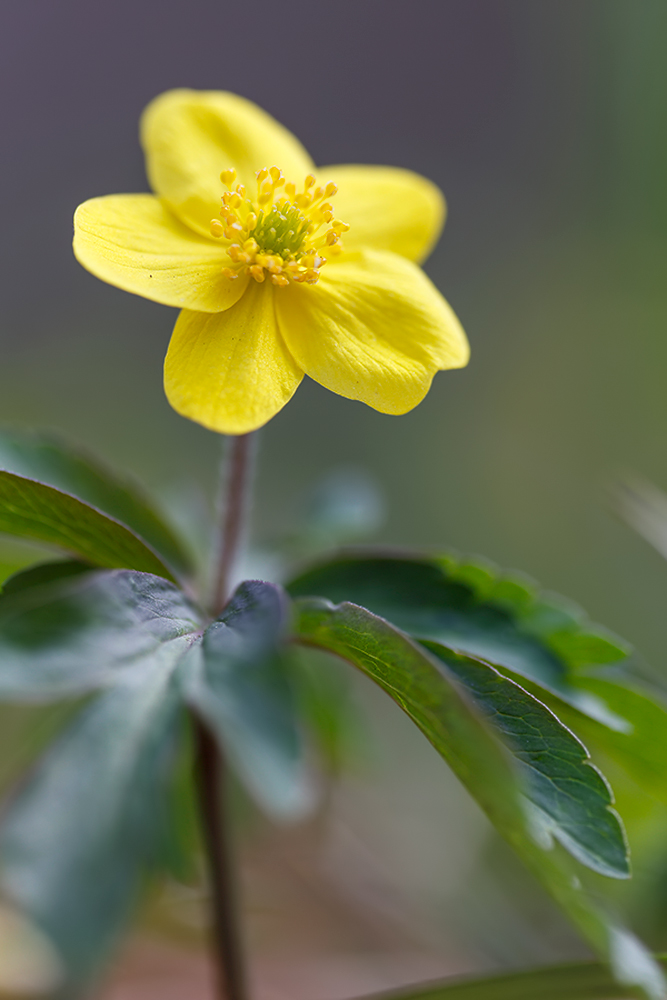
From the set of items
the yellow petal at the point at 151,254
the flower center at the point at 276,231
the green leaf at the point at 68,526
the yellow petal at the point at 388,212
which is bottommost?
the green leaf at the point at 68,526

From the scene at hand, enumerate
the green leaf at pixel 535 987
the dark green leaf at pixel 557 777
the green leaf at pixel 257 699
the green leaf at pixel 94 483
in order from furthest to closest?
the green leaf at pixel 94 483 < the green leaf at pixel 535 987 < the dark green leaf at pixel 557 777 < the green leaf at pixel 257 699

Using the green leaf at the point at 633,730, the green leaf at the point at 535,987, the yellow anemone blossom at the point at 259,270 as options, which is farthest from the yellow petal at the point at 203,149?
the green leaf at the point at 535,987

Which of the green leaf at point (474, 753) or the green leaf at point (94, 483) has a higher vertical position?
the green leaf at point (94, 483)

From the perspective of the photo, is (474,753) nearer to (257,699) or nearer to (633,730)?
(257,699)

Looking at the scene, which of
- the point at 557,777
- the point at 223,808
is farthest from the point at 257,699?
the point at 223,808

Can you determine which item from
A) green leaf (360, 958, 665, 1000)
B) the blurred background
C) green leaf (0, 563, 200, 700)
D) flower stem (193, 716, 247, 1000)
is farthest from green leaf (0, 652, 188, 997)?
the blurred background

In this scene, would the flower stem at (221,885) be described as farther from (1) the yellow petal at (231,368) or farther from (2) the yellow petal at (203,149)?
(2) the yellow petal at (203,149)
